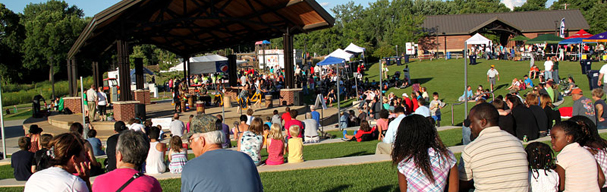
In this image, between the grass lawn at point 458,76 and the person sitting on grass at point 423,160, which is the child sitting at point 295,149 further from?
the grass lawn at point 458,76

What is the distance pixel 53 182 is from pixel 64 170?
0.68 feet

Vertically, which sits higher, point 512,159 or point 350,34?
point 350,34

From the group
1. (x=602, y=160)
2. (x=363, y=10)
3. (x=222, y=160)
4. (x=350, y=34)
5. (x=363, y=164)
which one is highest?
(x=363, y=10)

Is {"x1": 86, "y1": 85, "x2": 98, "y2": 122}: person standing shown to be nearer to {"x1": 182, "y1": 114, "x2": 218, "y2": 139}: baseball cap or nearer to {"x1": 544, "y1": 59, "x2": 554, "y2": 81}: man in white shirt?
{"x1": 182, "y1": 114, "x2": 218, "y2": 139}: baseball cap

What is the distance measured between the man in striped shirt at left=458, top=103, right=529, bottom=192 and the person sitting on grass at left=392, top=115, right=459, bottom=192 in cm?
20

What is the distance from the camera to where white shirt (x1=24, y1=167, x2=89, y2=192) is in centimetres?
394

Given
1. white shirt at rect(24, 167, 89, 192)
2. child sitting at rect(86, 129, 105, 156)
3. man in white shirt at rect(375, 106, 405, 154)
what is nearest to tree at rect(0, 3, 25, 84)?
child sitting at rect(86, 129, 105, 156)

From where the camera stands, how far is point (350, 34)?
63.7 m

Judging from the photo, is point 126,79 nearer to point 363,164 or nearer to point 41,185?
point 363,164

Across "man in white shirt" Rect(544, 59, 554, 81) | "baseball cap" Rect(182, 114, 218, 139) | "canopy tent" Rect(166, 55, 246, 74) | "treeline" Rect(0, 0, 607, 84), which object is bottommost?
"baseball cap" Rect(182, 114, 218, 139)

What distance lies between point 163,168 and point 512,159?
629 cm

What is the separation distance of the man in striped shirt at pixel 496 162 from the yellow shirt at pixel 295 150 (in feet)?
16.3

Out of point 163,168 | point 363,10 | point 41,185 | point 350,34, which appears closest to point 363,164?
point 163,168

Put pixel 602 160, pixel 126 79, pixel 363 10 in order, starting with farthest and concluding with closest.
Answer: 1. pixel 363 10
2. pixel 126 79
3. pixel 602 160
